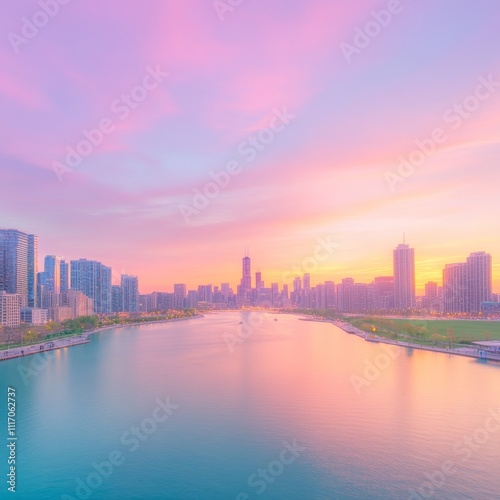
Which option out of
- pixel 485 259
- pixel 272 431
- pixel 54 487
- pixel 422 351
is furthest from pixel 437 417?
pixel 485 259

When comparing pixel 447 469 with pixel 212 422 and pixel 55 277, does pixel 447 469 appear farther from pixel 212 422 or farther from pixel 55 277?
pixel 55 277

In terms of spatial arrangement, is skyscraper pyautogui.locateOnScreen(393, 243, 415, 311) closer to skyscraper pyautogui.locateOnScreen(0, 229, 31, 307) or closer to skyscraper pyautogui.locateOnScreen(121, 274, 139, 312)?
skyscraper pyautogui.locateOnScreen(121, 274, 139, 312)

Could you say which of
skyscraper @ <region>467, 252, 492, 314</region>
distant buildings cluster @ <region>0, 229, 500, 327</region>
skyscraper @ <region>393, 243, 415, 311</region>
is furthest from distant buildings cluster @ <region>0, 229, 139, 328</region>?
skyscraper @ <region>467, 252, 492, 314</region>

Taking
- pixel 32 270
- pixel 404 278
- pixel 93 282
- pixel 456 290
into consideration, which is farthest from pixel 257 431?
pixel 404 278

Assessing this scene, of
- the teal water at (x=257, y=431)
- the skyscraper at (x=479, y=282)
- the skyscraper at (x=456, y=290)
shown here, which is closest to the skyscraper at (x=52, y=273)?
the teal water at (x=257, y=431)

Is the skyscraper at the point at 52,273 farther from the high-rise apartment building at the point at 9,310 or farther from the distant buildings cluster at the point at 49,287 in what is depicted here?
the high-rise apartment building at the point at 9,310

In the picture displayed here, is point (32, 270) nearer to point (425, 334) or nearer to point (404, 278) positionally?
point (425, 334)
